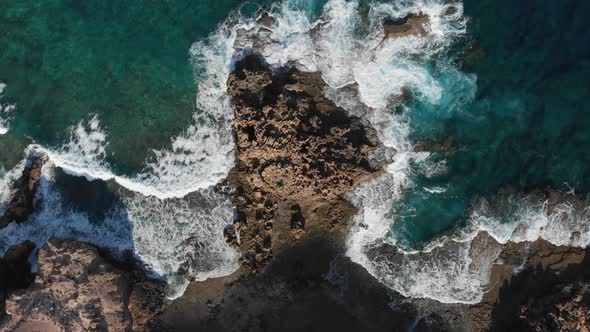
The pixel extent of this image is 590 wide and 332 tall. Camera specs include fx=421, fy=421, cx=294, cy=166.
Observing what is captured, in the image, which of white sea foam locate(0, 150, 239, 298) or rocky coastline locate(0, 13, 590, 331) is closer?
rocky coastline locate(0, 13, 590, 331)

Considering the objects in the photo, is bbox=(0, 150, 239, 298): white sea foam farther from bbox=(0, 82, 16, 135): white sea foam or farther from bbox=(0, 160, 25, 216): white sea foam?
bbox=(0, 82, 16, 135): white sea foam

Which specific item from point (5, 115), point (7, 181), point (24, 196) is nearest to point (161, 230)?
point (24, 196)

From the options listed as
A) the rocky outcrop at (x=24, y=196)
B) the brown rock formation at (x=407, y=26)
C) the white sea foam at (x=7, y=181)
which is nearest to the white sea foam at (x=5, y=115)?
the white sea foam at (x=7, y=181)

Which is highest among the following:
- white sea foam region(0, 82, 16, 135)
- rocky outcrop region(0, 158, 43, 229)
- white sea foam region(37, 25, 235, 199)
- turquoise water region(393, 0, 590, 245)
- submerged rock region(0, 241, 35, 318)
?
turquoise water region(393, 0, 590, 245)

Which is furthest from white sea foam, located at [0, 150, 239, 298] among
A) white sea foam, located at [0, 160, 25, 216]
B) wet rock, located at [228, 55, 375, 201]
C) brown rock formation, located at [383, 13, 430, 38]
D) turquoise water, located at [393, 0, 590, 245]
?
brown rock formation, located at [383, 13, 430, 38]

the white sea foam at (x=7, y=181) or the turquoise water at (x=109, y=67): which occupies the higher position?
the turquoise water at (x=109, y=67)

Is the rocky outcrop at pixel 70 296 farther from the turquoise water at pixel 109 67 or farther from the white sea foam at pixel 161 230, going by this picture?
the turquoise water at pixel 109 67

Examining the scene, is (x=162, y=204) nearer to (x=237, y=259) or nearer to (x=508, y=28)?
(x=237, y=259)

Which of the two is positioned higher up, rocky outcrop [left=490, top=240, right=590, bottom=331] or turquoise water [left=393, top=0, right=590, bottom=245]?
turquoise water [left=393, top=0, right=590, bottom=245]
